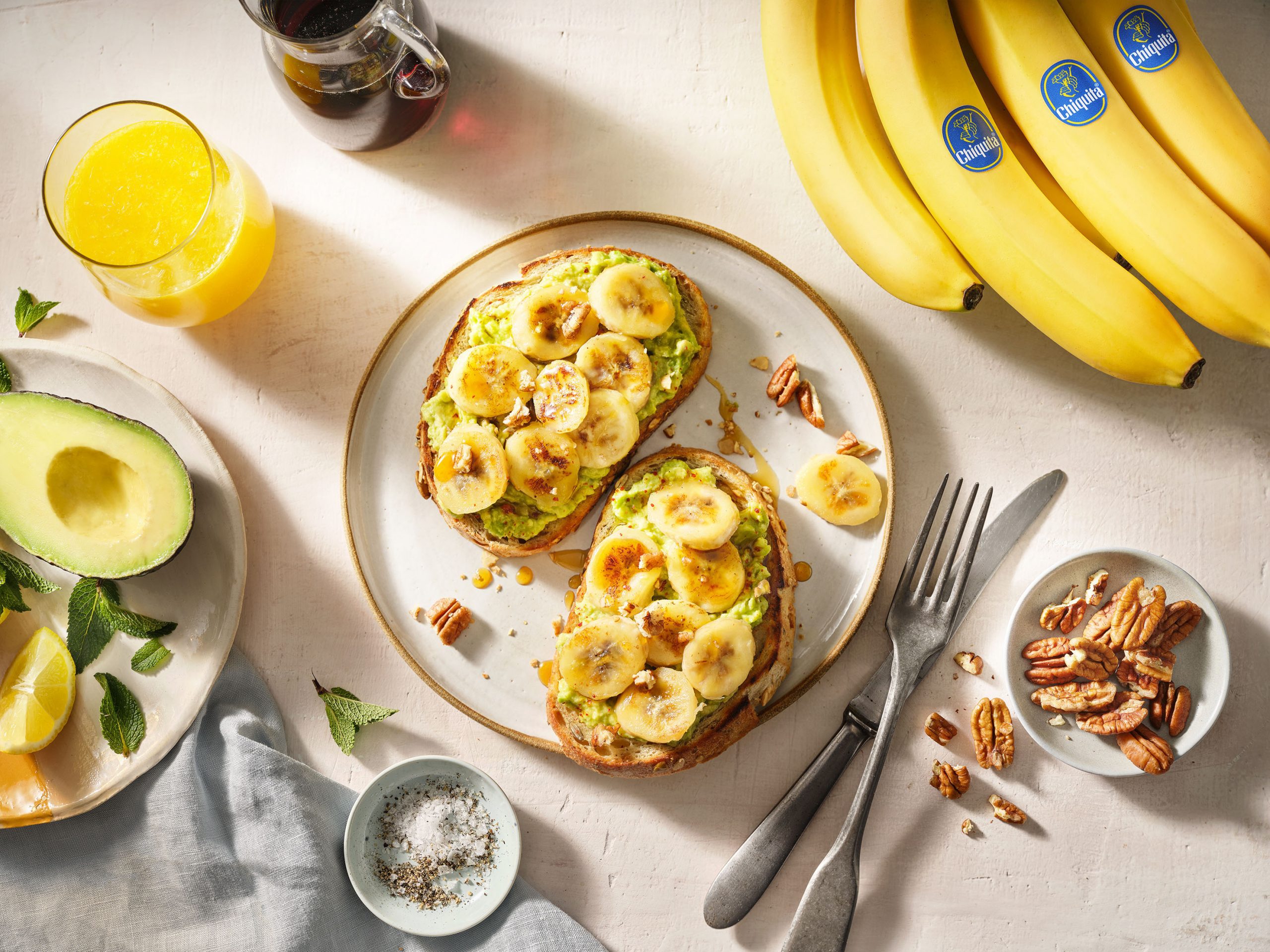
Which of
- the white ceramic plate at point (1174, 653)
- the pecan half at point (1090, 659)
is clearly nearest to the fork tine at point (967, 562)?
the white ceramic plate at point (1174, 653)

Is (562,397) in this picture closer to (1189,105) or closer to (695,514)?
(695,514)

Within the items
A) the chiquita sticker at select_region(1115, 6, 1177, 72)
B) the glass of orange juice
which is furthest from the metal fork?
the glass of orange juice

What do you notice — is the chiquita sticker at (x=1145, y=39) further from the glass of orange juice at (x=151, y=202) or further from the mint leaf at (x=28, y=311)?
the mint leaf at (x=28, y=311)

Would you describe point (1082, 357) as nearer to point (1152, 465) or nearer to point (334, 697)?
point (1152, 465)

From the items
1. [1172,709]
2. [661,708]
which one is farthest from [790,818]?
[1172,709]

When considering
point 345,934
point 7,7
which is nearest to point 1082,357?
point 345,934

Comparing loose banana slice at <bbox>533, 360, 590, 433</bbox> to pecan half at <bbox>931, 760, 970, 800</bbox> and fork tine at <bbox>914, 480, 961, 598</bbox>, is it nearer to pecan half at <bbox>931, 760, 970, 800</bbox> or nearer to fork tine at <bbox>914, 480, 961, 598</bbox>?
fork tine at <bbox>914, 480, 961, 598</bbox>
